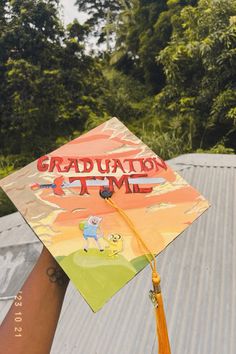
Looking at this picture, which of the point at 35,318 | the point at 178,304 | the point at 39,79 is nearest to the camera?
the point at 35,318

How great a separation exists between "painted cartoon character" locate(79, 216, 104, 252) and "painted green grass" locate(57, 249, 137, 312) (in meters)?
0.02

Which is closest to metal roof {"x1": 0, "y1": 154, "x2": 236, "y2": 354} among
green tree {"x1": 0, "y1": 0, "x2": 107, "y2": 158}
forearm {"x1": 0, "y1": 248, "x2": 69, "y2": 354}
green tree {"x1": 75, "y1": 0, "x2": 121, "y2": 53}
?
forearm {"x1": 0, "y1": 248, "x2": 69, "y2": 354}

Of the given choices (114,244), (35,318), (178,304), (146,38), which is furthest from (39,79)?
(35,318)

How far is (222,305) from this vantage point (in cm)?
200

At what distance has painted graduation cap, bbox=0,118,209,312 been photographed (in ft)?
2.74

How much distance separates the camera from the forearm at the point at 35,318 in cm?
71

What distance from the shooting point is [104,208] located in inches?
37.5

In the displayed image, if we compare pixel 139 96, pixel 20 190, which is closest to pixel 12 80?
pixel 139 96

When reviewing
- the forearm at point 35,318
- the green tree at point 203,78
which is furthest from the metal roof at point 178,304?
the green tree at point 203,78

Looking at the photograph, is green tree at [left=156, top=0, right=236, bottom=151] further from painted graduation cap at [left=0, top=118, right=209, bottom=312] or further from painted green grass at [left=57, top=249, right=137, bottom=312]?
painted green grass at [left=57, top=249, right=137, bottom=312]

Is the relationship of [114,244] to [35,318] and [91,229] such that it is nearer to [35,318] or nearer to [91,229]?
[91,229]

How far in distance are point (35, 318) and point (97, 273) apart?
0.53 feet

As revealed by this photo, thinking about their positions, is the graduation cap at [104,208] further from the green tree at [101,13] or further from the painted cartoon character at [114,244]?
the green tree at [101,13]

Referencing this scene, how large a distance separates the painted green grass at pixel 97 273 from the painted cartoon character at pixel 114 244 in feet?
0.04
